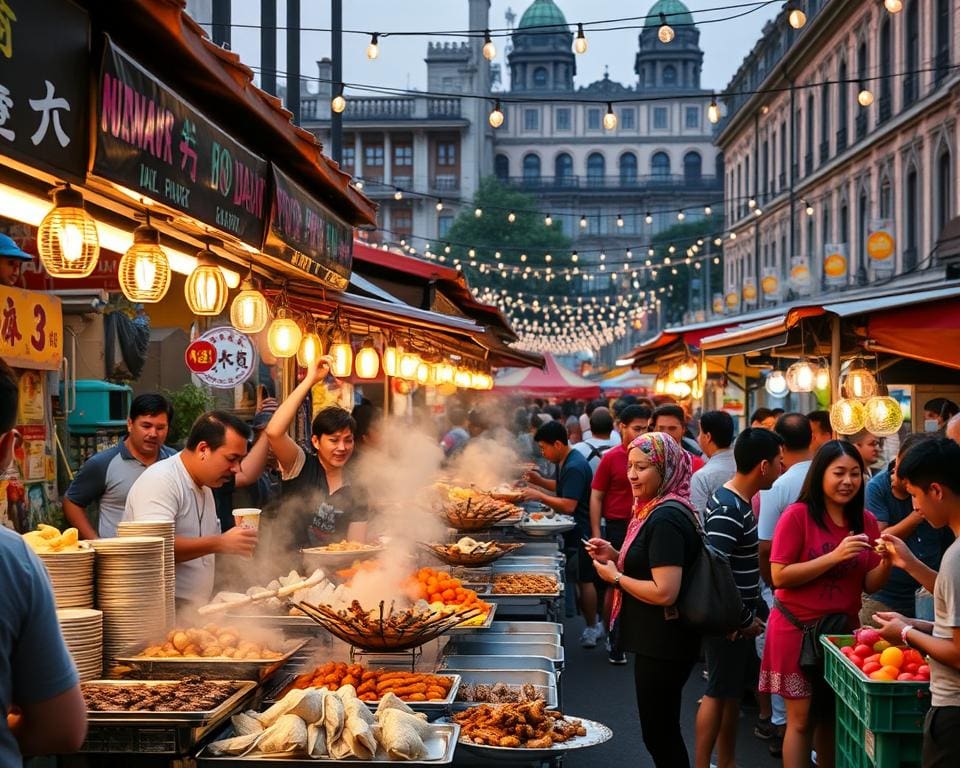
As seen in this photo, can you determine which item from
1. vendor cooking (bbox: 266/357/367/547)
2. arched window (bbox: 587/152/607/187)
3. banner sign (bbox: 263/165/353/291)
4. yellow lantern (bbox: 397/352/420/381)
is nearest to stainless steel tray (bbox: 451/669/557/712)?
vendor cooking (bbox: 266/357/367/547)

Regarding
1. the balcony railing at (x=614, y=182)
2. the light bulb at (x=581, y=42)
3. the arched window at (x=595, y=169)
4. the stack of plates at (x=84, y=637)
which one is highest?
the arched window at (x=595, y=169)

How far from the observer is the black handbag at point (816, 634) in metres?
5.73

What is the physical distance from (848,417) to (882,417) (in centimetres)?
32

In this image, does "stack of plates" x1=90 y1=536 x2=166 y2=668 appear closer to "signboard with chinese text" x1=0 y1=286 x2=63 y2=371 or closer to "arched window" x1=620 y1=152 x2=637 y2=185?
"signboard with chinese text" x1=0 y1=286 x2=63 y2=371

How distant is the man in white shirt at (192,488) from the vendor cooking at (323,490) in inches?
63.9

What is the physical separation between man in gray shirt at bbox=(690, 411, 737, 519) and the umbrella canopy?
2124 centimetres

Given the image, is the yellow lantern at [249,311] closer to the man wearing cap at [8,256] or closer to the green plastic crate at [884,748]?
the man wearing cap at [8,256]

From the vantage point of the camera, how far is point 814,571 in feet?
18.5

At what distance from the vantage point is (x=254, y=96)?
Result: 5.57 m

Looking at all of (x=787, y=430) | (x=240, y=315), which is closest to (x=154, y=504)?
(x=240, y=315)

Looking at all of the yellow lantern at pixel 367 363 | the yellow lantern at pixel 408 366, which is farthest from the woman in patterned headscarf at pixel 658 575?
the yellow lantern at pixel 408 366

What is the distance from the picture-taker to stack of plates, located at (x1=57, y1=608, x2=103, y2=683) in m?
4.24

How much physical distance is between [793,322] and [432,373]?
753cm

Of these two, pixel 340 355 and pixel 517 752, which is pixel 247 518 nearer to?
pixel 517 752
